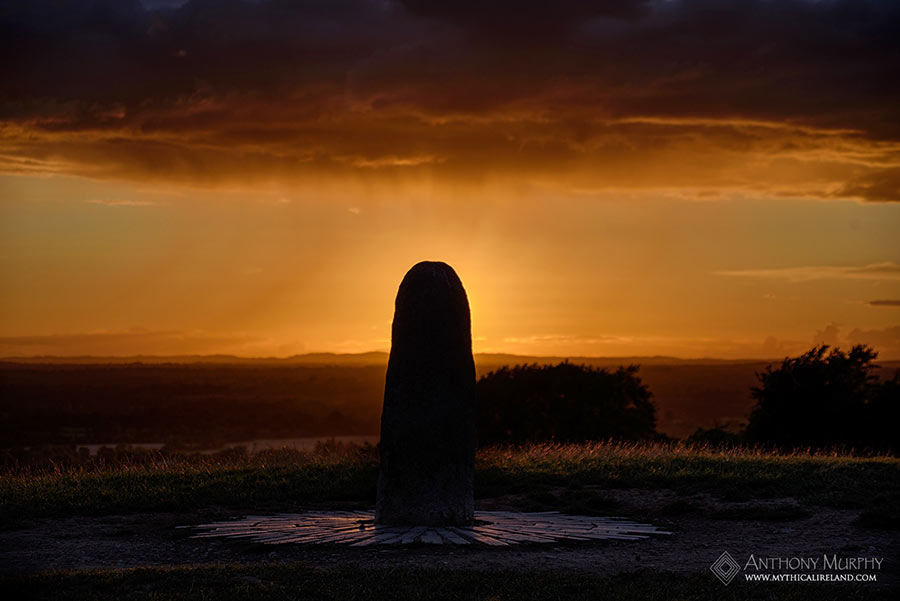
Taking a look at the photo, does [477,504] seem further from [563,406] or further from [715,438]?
[563,406]

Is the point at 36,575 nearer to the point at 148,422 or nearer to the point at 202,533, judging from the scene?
the point at 202,533

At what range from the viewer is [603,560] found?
12.0 metres

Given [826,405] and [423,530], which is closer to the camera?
[423,530]

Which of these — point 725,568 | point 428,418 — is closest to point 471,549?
point 428,418

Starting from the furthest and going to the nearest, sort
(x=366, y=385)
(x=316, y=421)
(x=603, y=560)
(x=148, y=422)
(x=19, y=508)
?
(x=366, y=385)
(x=316, y=421)
(x=148, y=422)
(x=19, y=508)
(x=603, y=560)

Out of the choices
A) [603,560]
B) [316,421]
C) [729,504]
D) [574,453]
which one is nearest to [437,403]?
[603,560]

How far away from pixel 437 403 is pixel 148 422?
5256 centimetres

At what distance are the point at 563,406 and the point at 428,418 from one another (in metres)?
22.6

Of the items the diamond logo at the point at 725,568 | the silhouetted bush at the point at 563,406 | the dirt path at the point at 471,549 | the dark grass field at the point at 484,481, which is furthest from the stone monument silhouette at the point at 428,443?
the silhouetted bush at the point at 563,406

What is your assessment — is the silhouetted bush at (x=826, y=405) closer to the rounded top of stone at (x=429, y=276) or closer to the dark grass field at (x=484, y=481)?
the dark grass field at (x=484, y=481)

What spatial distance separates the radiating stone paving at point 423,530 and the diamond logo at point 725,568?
170 cm

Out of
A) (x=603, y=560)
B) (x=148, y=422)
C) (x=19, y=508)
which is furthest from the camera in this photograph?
(x=148, y=422)

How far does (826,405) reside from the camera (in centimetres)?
3316

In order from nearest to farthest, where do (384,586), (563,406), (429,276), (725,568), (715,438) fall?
(384,586)
(725,568)
(429,276)
(715,438)
(563,406)
